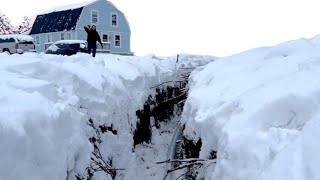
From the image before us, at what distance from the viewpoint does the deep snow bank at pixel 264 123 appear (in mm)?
3383

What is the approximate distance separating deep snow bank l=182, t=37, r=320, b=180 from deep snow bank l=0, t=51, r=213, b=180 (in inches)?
66.7

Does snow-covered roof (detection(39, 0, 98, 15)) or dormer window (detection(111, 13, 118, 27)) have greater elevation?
snow-covered roof (detection(39, 0, 98, 15))

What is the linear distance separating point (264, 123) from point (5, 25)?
5652 centimetres

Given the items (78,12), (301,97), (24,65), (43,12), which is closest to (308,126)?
(301,97)

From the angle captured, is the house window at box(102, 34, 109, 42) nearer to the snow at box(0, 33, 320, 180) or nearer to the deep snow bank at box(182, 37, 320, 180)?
the snow at box(0, 33, 320, 180)

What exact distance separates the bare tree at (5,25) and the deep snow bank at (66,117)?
47.5 m

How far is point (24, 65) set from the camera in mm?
7086

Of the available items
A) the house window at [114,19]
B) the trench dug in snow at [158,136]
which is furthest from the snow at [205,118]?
the house window at [114,19]

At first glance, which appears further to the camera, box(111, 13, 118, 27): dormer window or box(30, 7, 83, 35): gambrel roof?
box(111, 13, 118, 27): dormer window

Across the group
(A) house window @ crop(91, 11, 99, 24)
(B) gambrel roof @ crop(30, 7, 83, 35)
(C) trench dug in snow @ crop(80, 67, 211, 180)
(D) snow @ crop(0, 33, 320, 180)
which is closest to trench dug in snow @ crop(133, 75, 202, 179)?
(C) trench dug in snow @ crop(80, 67, 211, 180)

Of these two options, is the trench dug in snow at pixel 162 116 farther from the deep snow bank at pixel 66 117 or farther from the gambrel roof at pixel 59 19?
the gambrel roof at pixel 59 19

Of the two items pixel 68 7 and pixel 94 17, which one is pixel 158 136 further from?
pixel 68 7

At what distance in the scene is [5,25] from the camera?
5600 centimetres

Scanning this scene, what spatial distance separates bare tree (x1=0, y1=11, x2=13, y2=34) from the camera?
5572 centimetres
